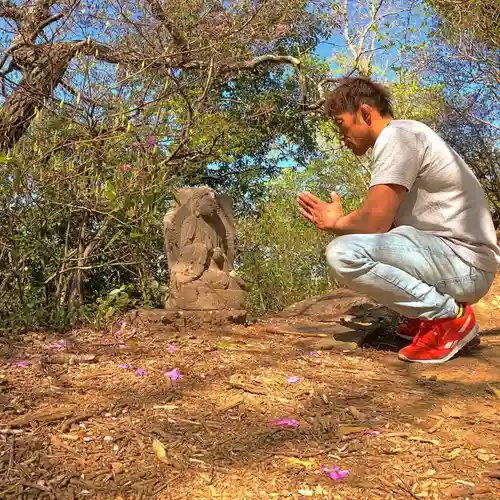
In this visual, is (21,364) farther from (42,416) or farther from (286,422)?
(286,422)

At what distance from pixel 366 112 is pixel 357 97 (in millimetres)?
97

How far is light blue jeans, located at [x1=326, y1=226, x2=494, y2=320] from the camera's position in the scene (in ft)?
8.87

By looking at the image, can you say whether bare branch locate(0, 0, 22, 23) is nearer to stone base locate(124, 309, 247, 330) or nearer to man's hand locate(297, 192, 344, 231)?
stone base locate(124, 309, 247, 330)

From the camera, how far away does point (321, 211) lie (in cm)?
275

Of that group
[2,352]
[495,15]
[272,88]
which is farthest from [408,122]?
[272,88]

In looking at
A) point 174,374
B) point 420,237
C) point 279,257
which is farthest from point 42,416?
point 279,257

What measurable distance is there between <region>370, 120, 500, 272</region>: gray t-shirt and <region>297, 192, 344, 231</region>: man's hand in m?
0.26

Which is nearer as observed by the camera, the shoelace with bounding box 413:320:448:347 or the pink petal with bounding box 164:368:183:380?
the pink petal with bounding box 164:368:183:380

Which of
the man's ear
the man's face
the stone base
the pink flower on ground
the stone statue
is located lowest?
the pink flower on ground

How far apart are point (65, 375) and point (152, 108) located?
2.49m

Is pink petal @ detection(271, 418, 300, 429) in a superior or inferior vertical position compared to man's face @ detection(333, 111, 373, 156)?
inferior

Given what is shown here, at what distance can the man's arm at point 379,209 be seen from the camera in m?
2.53

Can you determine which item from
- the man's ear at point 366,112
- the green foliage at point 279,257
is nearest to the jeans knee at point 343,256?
the man's ear at point 366,112

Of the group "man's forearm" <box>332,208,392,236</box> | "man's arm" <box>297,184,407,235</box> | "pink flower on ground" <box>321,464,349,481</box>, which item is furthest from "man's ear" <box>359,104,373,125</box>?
"pink flower on ground" <box>321,464,349,481</box>
